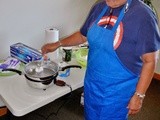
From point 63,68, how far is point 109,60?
47 cm

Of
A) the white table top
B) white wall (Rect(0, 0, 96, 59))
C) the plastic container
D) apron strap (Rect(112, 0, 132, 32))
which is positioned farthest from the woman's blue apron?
white wall (Rect(0, 0, 96, 59))

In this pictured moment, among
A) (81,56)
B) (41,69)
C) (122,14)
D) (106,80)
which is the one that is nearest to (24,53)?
(41,69)

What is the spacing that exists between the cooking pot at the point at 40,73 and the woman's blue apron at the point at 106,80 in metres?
0.22

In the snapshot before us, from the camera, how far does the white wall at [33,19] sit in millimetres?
1578

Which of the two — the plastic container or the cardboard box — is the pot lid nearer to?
the cardboard box

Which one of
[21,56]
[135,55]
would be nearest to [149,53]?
[135,55]

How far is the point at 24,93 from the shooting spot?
121 cm

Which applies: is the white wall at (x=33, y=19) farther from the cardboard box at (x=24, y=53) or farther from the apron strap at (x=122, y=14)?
the apron strap at (x=122, y=14)

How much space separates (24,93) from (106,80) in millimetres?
484

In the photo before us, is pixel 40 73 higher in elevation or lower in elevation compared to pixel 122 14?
lower

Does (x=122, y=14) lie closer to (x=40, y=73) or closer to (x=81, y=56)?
(x=40, y=73)

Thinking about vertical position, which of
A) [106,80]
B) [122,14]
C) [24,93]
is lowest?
[24,93]

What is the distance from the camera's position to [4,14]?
154 cm

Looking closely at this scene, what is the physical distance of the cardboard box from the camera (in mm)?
1508
